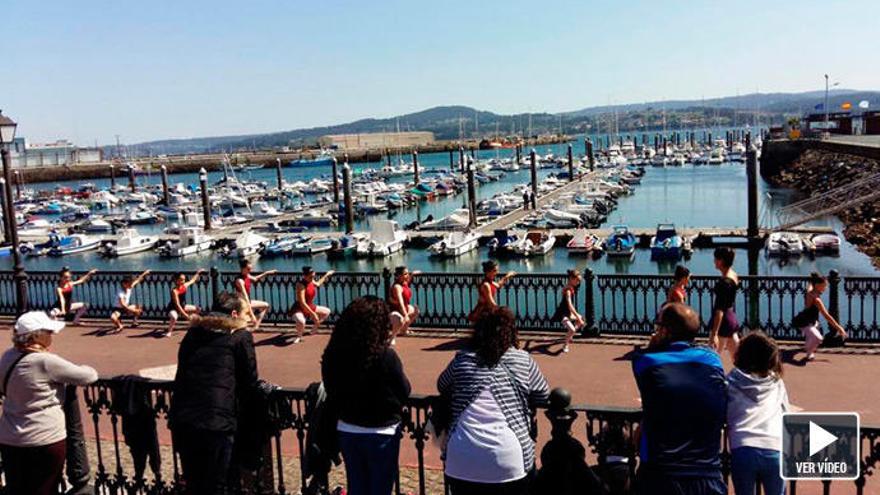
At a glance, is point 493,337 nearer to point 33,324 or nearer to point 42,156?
point 33,324

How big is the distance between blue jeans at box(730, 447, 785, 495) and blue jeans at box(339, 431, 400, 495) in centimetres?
207

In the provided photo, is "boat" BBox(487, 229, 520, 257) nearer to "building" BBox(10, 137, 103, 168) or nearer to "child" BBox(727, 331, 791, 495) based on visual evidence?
"child" BBox(727, 331, 791, 495)

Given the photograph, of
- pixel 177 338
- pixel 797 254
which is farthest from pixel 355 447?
pixel 797 254

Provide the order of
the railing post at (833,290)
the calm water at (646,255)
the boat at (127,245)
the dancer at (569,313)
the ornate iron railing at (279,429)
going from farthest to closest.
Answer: the boat at (127,245) → the calm water at (646,255) → the dancer at (569,313) → the railing post at (833,290) → the ornate iron railing at (279,429)

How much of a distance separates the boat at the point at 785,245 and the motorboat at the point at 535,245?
39.5 feet

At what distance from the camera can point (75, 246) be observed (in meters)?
58.0

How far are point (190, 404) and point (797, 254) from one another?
42.7m

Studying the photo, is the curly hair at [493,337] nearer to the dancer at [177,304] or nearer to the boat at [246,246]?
the dancer at [177,304]

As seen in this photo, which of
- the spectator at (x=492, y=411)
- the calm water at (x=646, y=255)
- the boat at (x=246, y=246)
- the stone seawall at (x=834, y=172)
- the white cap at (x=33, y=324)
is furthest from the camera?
the boat at (x=246, y=246)

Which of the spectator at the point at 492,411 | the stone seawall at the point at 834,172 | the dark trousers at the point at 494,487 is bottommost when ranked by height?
the stone seawall at the point at 834,172

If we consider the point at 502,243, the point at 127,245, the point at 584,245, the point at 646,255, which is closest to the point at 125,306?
the point at 584,245

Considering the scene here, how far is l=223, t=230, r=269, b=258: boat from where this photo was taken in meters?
52.5

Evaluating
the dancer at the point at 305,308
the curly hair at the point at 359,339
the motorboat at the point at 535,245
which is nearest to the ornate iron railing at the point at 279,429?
the curly hair at the point at 359,339

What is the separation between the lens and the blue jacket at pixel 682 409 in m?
4.40
